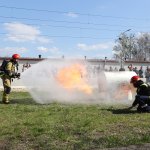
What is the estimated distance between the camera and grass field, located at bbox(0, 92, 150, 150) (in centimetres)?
834

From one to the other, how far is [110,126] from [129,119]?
128 cm

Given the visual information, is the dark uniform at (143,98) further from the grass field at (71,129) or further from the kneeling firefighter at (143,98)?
the grass field at (71,129)

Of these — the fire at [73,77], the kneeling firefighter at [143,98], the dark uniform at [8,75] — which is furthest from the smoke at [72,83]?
the kneeling firefighter at [143,98]

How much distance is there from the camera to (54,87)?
663 inches

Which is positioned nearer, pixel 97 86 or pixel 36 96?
pixel 36 96

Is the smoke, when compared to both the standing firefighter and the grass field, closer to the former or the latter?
the standing firefighter

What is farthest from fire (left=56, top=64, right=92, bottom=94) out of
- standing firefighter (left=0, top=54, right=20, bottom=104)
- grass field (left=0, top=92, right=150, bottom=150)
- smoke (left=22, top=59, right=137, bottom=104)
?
grass field (left=0, top=92, right=150, bottom=150)

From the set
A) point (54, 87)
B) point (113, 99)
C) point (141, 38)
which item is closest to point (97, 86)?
point (113, 99)

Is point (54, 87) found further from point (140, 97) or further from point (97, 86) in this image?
point (140, 97)

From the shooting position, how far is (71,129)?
9.78m

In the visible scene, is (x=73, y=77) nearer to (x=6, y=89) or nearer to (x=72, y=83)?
(x=72, y=83)

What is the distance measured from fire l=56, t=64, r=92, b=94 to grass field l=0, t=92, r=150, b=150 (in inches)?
153

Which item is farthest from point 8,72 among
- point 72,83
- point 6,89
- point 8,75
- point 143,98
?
point 143,98

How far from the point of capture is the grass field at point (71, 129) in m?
8.34
